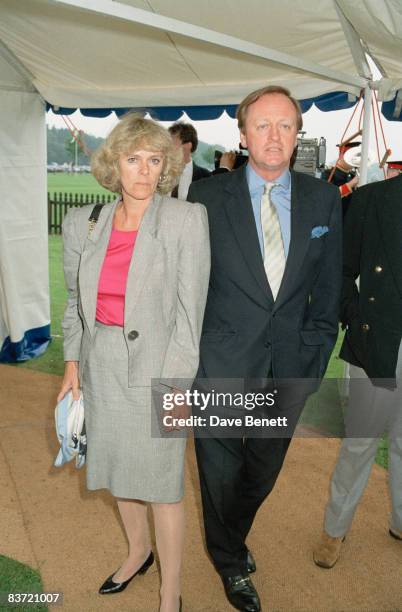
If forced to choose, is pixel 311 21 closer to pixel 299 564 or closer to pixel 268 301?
pixel 268 301

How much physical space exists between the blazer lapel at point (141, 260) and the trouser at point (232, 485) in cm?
75

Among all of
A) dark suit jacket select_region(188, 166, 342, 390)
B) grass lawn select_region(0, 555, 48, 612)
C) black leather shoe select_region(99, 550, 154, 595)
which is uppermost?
dark suit jacket select_region(188, 166, 342, 390)

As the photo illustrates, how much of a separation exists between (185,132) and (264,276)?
3.44 meters

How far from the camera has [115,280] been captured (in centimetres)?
247

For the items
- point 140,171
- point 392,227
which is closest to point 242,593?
point 392,227

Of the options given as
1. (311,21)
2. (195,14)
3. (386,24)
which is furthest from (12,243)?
(386,24)

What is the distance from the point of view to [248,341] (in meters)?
2.63

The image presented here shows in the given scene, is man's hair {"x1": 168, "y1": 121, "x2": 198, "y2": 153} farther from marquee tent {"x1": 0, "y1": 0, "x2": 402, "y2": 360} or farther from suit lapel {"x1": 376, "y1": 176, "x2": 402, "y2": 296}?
suit lapel {"x1": 376, "y1": 176, "x2": 402, "y2": 296}

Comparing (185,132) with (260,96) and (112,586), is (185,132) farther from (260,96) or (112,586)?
(112,586)

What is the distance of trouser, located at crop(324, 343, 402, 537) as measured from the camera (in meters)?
2.95

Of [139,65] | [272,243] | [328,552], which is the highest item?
[139,65]

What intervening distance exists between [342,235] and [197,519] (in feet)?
5.94

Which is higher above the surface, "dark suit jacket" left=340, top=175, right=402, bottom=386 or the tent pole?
the tent pole

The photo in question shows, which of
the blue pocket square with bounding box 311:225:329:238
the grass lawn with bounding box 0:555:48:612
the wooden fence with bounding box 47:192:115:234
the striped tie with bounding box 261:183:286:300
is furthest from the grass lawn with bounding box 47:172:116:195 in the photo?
the blue pocket square with bounding box 311:225:329:238
